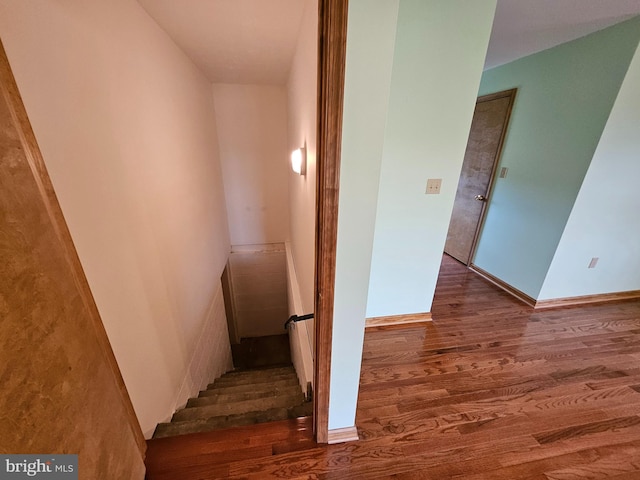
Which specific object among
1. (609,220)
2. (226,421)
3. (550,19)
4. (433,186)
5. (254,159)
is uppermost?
(550,19)

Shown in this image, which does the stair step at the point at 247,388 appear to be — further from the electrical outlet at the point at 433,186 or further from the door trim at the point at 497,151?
the door trim at the point at 497,151

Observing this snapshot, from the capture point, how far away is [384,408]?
60.0 inches

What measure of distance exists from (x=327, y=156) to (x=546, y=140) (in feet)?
8.75

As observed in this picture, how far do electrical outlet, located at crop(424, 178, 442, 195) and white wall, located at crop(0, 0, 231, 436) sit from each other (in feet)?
5.96

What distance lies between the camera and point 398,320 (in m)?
2.26

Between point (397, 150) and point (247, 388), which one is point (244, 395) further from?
point (397, 150)

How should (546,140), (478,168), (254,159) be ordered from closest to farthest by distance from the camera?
(546,140)
(478,168)
(254,159)

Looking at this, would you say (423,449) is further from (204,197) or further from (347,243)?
(204,197)

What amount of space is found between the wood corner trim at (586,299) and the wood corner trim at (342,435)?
90.3 inches

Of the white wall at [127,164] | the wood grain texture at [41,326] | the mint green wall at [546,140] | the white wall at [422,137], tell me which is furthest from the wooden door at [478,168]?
the wood grain texture at [41,326]

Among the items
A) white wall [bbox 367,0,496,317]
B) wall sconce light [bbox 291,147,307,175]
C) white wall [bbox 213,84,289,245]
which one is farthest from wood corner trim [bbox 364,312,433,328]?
white wall [bbox 213,84,289,245]

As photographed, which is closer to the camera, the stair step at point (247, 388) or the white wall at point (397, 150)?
the white wall at point (397, 150)

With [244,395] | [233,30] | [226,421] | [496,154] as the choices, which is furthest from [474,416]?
[233,30]

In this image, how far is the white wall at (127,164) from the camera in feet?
2.57
